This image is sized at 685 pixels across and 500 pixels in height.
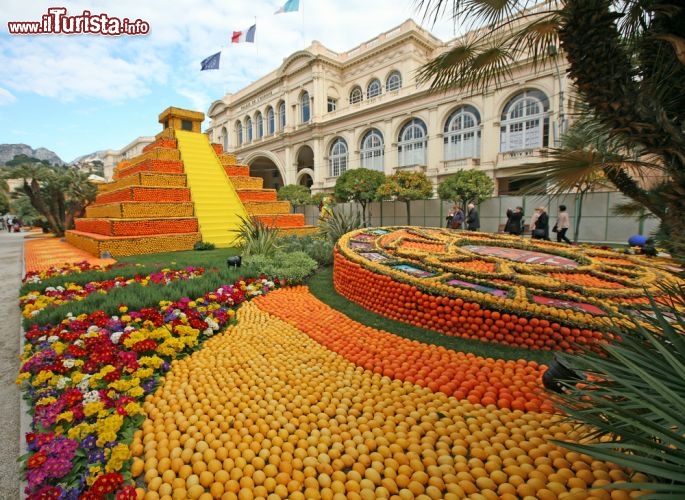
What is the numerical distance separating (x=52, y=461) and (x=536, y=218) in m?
13.0

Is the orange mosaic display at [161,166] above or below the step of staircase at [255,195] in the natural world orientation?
above

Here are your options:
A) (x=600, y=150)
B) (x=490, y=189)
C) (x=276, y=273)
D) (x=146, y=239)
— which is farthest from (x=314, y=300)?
(x=490, y=189)

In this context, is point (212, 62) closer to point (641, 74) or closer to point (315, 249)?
point (315, 249)

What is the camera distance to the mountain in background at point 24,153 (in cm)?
16450

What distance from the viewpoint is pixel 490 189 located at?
19.1 meters

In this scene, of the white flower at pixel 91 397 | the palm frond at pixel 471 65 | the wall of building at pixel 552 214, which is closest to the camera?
the white flower at pixel 91 397

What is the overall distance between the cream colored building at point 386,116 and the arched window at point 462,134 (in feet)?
0.24

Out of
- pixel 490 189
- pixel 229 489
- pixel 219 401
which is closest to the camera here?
pixel 229 489

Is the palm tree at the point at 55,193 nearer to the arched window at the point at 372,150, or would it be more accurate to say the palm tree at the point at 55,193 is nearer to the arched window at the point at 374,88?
the arched window at the point at 372,150

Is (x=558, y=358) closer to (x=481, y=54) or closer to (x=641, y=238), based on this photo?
(x=481, y=54)

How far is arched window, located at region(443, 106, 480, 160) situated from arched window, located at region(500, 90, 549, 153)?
1915 millimetres

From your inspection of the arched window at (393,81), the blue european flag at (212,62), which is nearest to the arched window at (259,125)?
the blue european flag at (212,62)


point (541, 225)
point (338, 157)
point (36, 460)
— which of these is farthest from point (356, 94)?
point (36, 460)

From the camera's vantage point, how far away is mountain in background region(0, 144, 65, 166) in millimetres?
164500
